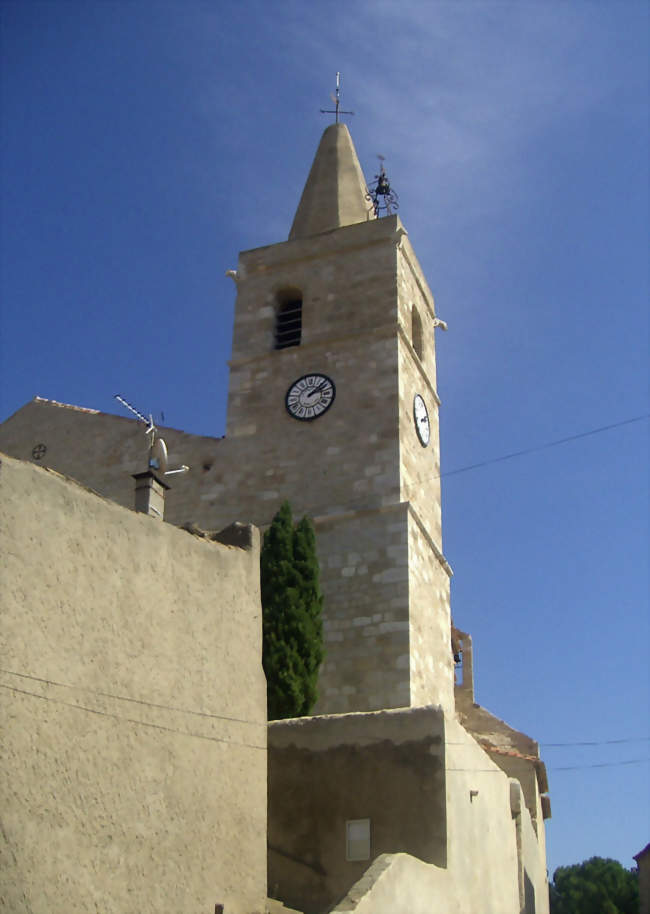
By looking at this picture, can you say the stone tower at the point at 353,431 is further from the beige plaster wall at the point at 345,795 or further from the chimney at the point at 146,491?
the chimney at the point at 146,491

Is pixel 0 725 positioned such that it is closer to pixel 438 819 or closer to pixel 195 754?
pixel 195 754

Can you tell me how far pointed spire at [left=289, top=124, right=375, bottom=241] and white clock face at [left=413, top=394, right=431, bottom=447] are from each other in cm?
A: 414

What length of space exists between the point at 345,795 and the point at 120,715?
3.50 m

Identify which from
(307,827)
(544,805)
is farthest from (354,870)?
(544,805)

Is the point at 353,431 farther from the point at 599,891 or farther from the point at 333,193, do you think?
the point at 599,891

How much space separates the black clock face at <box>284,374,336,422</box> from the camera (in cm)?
1975

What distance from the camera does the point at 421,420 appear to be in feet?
67.7

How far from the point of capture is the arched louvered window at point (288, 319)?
21156 mm

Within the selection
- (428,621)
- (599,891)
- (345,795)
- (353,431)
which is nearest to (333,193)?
(353,431)

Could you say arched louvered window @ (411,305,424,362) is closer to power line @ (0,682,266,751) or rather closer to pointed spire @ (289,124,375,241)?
pointed spire @ (289,124,375,241)

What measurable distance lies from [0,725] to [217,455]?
41.5ft

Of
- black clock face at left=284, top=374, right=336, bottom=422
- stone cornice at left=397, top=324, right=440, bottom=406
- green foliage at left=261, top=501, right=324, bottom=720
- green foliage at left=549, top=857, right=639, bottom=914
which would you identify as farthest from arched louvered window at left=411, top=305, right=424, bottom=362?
green foliage at left=549, top=857, right=639, bottom=914

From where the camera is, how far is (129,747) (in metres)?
8.72

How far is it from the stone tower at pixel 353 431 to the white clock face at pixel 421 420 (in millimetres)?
50
